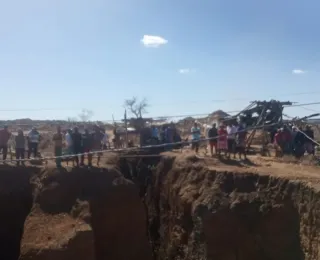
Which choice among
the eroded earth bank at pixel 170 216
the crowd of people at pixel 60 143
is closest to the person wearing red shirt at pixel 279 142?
the eroded earth bank at pixel 170 216

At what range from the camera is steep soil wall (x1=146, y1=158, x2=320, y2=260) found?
11.7 meters

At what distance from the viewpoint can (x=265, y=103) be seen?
21.2 meters

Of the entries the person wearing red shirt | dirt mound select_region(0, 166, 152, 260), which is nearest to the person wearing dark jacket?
the person wearing red shirt

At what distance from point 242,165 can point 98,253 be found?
6.35 m

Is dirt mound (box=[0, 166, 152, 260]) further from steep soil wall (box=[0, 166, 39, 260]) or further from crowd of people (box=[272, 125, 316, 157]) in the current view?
crowd of people (box=[272, 125, 316, 157])

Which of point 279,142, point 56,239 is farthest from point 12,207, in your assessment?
point 279,142

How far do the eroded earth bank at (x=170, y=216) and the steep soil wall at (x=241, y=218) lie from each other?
3 cm

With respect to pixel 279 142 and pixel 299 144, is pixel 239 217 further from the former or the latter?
pixel 299 144

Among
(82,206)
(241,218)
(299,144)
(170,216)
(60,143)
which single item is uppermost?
(60,143)

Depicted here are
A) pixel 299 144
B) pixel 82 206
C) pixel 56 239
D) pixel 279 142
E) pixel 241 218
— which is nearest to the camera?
pixel 56 239

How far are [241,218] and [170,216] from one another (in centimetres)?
506

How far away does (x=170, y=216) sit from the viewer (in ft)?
58.4

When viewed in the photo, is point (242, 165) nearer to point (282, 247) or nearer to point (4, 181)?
point (282, 247)

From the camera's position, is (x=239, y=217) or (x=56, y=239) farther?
(x=239, y=217)
